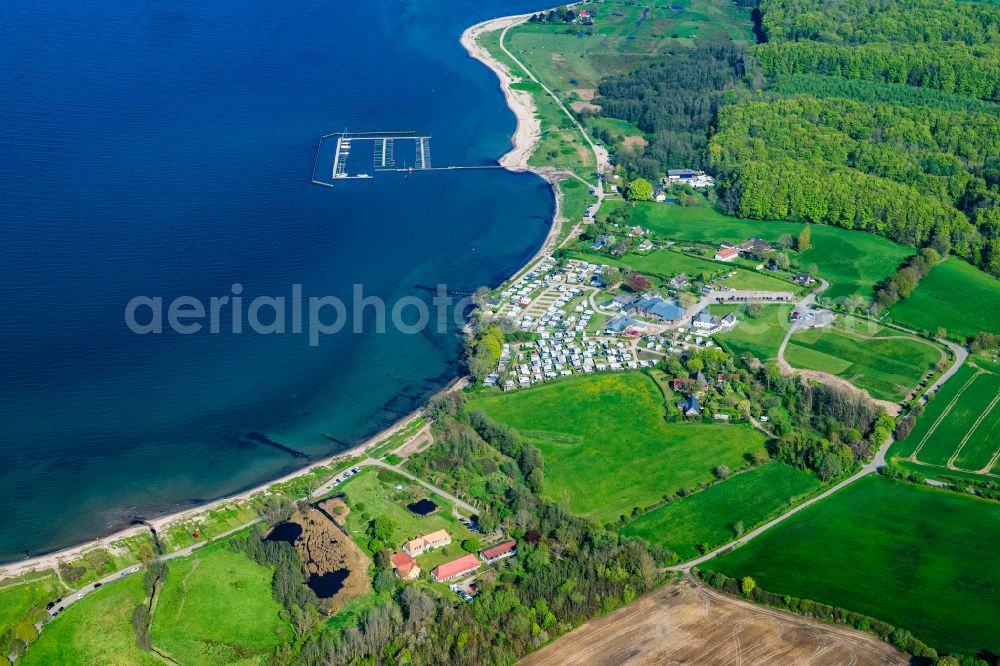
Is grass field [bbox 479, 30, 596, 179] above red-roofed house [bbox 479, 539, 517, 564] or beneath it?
above

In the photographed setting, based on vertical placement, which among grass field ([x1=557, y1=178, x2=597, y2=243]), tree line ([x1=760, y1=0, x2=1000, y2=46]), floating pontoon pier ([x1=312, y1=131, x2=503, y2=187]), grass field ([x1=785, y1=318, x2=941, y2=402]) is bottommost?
grass field ([x1=785, y1=318, x2=941, y2=402])

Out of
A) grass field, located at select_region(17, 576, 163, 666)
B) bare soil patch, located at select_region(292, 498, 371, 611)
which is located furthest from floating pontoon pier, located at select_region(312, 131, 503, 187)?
grass field, located at select_region(17, 576, 163, 666)

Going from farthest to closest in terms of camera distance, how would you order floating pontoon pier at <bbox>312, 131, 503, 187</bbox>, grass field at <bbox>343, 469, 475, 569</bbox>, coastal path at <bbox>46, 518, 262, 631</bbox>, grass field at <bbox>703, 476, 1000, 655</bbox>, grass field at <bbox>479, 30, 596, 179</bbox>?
1. grass field at <bbox>479, 30, 596, 179</bbox>
2. floating pontoon pier at <bbox>312, 131, 503, 187</bbox>
3. grass field at <bbox>343, 469, 475, 569</bbox>
4. coastal path at <bbox>46, 518, 262, 631</bbox>
5. grass field at <bbox>703, 476, 1000, 655</bbox>

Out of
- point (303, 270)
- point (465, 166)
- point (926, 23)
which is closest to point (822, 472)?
point (303, 270)

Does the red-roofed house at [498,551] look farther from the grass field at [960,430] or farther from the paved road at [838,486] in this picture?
the grass field at [960,430]

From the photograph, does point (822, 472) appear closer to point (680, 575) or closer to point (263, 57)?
point (680, 575)

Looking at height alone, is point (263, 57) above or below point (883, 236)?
above

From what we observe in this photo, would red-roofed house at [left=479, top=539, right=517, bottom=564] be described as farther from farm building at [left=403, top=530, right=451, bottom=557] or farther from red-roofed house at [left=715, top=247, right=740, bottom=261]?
red-roofed house at [left=715, top=247, right=740, bottom=261]
